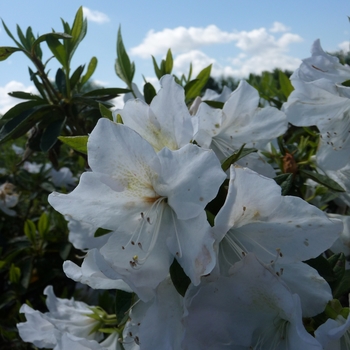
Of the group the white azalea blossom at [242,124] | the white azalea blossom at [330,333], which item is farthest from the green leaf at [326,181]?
the white azalea blossom at [330,333]

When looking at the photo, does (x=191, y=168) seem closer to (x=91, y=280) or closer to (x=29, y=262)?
(x=91, y=280)

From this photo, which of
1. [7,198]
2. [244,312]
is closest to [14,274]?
[7,198]

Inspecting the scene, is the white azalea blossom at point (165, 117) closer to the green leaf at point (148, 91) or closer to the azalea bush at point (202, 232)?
the azalea bush at point (202, 232)

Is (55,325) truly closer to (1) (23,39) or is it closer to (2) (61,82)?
(2) (61,82)

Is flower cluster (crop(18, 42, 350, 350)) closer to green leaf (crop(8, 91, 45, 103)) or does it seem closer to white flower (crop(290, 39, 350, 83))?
white flower (crop(290, 39, 350, 83))

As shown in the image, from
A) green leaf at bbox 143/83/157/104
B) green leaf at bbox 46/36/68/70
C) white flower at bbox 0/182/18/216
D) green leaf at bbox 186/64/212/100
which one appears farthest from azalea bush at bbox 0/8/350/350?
white flower at bbox 0/182/18/216

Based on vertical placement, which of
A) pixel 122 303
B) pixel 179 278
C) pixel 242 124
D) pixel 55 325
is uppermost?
pixel 242 124
